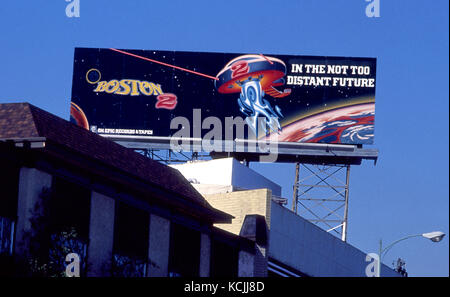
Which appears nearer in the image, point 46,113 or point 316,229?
point 46,113

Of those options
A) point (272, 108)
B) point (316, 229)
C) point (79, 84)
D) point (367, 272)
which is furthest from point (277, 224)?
point (79, 84)

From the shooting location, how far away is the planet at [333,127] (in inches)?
2218

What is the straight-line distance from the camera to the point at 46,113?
103 ft

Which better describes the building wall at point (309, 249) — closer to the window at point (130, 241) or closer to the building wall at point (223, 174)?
the building wall at point (223, 174)

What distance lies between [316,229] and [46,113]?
2076 cm

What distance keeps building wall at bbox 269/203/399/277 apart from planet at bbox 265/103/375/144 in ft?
24.1

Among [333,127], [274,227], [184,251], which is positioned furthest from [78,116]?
[184,251]

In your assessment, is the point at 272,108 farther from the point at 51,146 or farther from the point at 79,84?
the point at 51,146

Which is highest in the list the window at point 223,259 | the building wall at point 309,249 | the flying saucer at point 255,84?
the flying saucer at point 255,84

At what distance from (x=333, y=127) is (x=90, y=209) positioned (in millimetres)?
28635

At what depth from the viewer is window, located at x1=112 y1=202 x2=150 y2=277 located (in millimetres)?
31672

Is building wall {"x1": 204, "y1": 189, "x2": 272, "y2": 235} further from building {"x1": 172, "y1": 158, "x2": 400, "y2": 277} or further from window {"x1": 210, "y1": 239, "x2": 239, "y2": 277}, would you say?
window {"x1": 210, "y1": 239, "x2": 239, "y2": 277}

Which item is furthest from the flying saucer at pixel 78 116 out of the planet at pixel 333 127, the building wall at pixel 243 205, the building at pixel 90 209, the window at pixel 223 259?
the window at pixel 223 259
